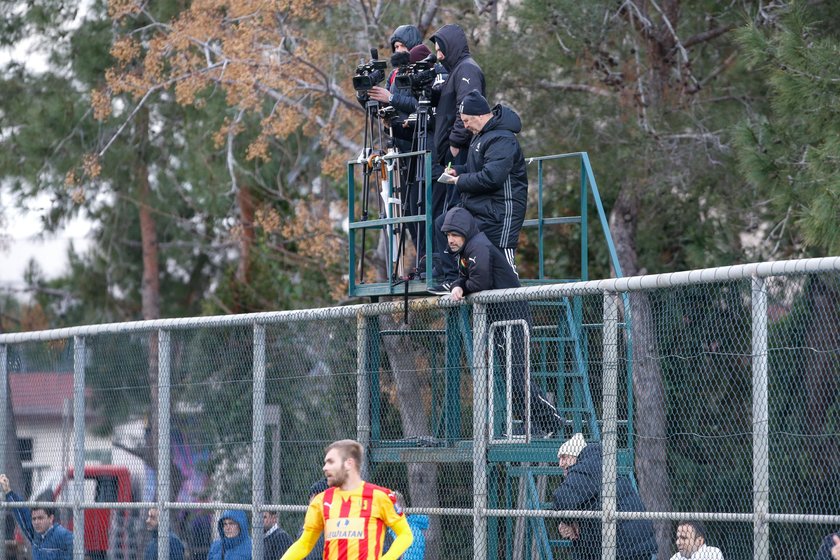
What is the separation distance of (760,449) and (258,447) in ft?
12.9

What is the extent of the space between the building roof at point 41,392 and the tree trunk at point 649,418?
485 cm

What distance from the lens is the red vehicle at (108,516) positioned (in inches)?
409

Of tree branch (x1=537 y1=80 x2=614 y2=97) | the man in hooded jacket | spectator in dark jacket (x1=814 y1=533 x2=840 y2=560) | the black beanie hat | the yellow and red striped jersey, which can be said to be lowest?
spectator in dark jacket (x1=814 y1=533 x2=840 y2=560)

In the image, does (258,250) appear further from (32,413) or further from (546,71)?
(32,413)

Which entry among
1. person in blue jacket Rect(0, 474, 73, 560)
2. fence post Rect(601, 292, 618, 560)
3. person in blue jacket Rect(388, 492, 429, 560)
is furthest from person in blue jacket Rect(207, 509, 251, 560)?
fence post Rect(601, 292, 618, 560)

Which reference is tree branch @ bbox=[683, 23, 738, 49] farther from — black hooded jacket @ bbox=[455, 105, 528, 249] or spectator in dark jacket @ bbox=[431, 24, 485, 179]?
black hooded jacket @ bbox=[455, 105, 528, 249]

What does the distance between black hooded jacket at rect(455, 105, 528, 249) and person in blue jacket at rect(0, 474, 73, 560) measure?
4.12 m

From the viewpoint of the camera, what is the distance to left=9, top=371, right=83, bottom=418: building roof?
36.2ft

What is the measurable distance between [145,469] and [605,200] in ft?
33.8

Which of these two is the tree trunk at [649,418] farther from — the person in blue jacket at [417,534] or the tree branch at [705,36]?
the tree branch at [705,36]

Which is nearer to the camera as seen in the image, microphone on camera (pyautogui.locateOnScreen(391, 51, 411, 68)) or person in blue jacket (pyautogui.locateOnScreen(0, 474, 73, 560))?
microphone on camera (pyautogui.locateOnScreen(391, 51, 411, 68))

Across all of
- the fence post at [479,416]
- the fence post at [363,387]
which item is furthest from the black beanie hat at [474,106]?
the fence post at [363,387]

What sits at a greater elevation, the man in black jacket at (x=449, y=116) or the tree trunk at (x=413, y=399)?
the man in black jacket at (x=449, y=116)

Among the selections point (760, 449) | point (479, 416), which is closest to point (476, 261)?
point (479, 416)
